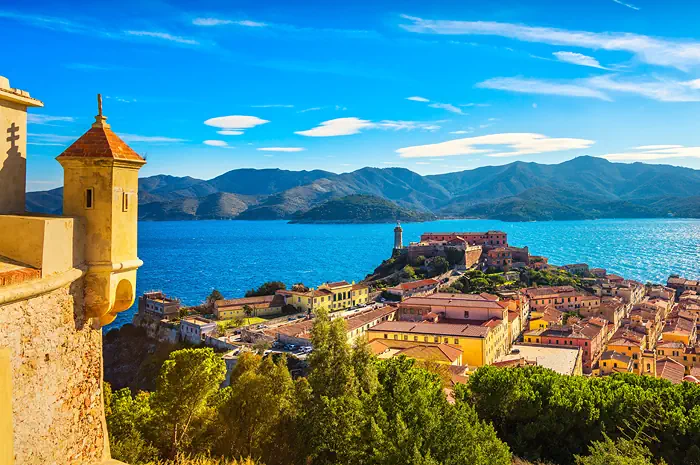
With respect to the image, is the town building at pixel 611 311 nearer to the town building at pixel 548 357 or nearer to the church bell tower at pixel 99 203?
the town building at pixel 548 357

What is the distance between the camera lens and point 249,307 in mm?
52906

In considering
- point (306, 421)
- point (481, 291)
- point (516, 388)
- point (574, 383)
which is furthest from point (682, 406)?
point (481, 291)

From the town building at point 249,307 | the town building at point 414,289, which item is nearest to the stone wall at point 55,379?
the town building at point 249,307

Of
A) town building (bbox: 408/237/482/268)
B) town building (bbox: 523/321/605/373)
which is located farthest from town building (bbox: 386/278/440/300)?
town building (bbox: 523/321/605/373)

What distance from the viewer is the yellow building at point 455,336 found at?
124 ft

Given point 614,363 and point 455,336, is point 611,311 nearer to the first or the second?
point 614,363

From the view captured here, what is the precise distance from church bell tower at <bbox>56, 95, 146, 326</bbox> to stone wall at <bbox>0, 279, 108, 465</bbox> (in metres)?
0.29

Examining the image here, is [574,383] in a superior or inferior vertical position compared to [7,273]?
inferior

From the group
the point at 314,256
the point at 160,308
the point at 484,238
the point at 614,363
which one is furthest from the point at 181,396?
the point at 314,256

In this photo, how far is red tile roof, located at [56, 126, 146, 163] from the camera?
23.4ft

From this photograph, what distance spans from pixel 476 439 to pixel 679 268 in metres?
112

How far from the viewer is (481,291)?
214 feet

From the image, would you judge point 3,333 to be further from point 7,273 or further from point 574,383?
point 574,383

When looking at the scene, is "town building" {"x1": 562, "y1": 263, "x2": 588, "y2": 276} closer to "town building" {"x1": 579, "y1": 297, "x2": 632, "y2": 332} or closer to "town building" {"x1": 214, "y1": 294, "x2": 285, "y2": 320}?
"town building" {"x1": 579, "y1": 297, "x2": 632, "y2": 332}
